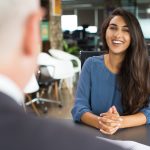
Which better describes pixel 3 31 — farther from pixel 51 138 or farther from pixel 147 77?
pixel 147 77

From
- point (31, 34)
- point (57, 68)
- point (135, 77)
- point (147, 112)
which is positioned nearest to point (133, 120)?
point (147, 112)

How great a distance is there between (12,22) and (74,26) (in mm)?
13598

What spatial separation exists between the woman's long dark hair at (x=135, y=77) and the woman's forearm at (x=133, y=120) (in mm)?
85

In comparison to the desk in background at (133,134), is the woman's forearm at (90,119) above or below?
above

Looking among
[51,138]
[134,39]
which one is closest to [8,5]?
[51,138]

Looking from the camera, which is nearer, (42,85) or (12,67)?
(12,67)

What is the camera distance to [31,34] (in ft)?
1.33

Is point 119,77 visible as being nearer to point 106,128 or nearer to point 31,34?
point 106,128

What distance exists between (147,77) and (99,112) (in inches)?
12.7

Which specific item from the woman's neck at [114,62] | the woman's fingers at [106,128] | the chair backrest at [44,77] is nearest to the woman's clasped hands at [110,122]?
the woman's fingers at [106,128]

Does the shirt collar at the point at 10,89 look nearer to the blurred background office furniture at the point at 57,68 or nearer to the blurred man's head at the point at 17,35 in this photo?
the blurred man's head at the point at 17,35

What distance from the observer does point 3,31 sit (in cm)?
39

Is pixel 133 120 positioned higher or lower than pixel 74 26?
lower

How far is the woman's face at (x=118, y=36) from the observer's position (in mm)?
1764
